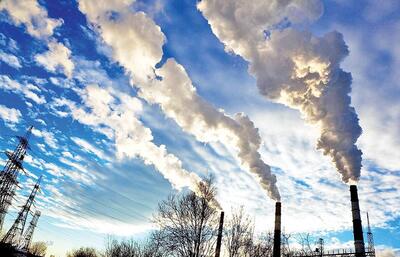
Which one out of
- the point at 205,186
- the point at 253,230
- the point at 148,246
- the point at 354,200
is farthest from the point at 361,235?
the point at 148,246

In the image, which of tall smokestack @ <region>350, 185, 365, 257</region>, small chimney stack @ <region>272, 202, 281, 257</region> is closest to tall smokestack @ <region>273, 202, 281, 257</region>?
small chimney stack @ <region>272, 202, 281, 257</region>

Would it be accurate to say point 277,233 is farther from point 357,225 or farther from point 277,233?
point 357,225

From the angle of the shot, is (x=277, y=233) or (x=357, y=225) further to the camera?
(x=277, y=233)

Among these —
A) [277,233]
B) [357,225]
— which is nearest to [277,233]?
[277,233]

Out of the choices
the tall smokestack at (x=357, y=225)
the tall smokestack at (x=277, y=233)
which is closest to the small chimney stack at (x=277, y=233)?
the tall smokestack at (x=277, y=233)

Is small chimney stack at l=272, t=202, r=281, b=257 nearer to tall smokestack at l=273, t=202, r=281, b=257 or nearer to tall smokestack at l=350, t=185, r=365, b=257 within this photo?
tall smokestack at l=273, t=202, r=281, b=257

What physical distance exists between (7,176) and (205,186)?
3223 centimetres

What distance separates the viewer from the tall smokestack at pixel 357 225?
22331 mm

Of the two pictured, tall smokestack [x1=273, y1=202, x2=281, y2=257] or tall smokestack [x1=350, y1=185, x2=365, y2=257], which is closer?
tall smokestack [x1=350, y1=185, x2=365, y2=257]

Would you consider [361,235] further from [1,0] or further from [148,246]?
[148,246]

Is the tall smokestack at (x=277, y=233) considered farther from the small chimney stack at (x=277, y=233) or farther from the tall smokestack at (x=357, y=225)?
the tall smokestack at (x=357, y=225)

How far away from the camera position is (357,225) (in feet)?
76.3

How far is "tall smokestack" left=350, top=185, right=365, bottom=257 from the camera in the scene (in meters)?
22.3

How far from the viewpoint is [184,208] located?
32562 mm
